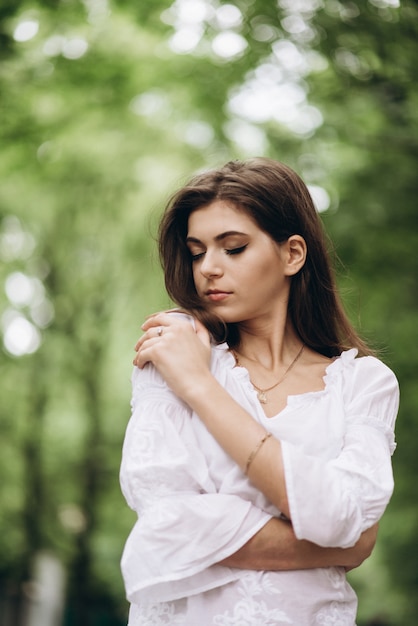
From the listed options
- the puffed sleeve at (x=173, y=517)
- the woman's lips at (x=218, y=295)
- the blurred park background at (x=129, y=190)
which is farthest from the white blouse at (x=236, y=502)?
the blurred park background at (x=129, y=190)

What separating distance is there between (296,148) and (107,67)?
232 centimetres

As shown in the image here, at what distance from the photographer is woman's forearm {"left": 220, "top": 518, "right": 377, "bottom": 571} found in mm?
2404

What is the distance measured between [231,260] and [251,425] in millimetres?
564

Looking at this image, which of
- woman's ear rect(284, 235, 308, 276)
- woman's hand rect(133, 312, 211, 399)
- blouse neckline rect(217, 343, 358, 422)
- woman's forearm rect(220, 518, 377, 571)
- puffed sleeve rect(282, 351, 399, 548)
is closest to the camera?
puffed sleeve rect(282, 351, 399, 548)

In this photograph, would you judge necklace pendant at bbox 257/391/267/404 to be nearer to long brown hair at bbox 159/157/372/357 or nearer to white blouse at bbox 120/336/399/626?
white blouse at bbox 120/336/399/626

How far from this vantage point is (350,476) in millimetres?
2393

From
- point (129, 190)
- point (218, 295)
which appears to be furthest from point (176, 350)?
point (129, 190)

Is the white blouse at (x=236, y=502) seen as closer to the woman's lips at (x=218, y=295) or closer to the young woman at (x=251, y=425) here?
the young woman at (x=251, y=425)

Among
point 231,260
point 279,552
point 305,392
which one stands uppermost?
point 231,260

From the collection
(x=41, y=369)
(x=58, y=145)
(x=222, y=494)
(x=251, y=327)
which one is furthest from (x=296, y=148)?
(x=41, y=369)

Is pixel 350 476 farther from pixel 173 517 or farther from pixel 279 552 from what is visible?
pixel 173 517

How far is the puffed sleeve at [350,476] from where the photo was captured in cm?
229

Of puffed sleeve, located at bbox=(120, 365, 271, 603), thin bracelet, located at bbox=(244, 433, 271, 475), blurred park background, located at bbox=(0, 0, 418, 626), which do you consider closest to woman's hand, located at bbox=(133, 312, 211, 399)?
puffed sleeve, located at bbox=(120, 365, 271, 603)

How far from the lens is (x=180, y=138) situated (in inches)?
569
